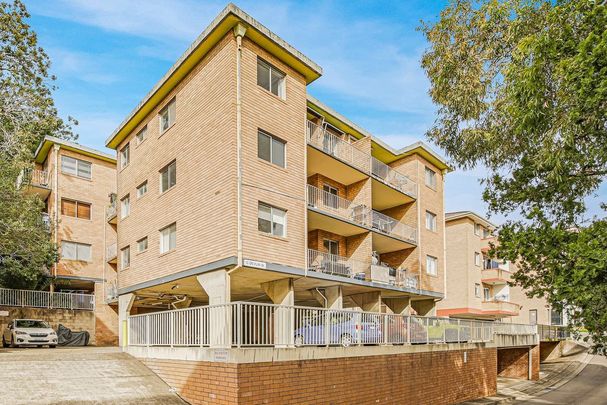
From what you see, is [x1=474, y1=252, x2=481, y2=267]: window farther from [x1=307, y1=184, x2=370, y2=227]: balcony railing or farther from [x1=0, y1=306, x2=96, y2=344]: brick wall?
[x1=0, y1=306, x2=96, y2=344]: brick wall

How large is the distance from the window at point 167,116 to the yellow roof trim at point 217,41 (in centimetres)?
56

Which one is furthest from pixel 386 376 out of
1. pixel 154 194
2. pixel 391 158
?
pixel 391 158

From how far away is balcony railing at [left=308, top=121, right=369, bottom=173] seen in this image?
21094mm

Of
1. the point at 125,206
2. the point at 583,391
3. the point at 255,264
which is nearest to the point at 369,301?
the point at 255,264

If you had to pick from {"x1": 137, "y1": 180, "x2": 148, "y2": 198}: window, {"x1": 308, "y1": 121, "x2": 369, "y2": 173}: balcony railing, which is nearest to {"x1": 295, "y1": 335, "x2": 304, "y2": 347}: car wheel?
{"x1": 308, "y1": 121, "x2": 369, "y2": 173}: balcony railing

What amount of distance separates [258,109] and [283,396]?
964 centimetres

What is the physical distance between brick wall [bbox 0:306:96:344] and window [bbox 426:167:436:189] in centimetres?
2220

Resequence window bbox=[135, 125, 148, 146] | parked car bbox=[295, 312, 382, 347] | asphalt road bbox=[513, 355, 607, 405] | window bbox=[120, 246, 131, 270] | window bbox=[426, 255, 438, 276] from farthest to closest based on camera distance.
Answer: window bbox=[426, 255, 438, 276], window bbox=[120, 246, 131, 270], window bbox=[135, 125, 148, 146], asphalt road bbox=[513, 355, 607, 405], parked car bbox=[295, 312, 382, 347]

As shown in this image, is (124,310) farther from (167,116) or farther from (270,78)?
(270,78)

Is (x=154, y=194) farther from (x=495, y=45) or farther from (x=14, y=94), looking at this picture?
(x=495, y=45)

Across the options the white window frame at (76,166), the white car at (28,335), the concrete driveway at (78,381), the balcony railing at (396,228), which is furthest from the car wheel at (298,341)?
the white window frame at (76,166)

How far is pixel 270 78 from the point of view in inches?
701

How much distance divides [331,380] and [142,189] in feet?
44.4

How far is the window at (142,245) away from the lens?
70.3 feet
